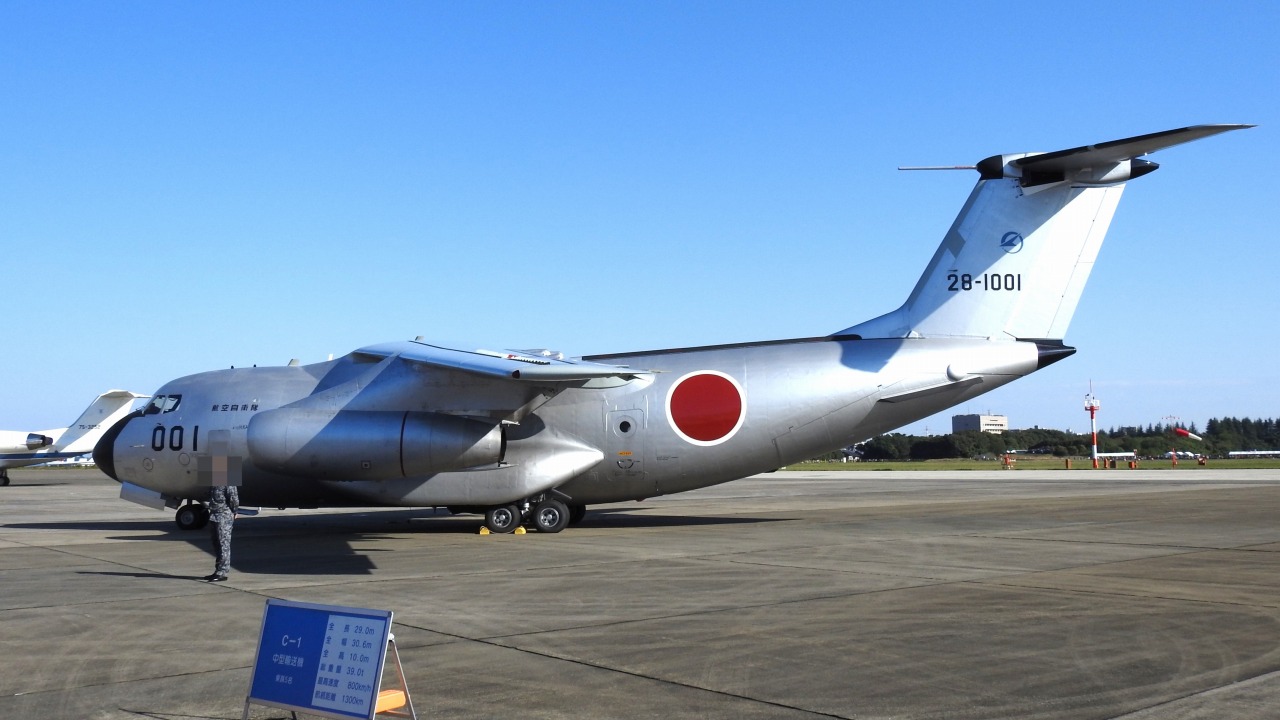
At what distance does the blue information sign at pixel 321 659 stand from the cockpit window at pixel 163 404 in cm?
1568

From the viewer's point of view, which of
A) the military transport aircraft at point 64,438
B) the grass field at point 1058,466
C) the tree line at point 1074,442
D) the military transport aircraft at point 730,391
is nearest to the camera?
the military transport aircraft at point 730,391

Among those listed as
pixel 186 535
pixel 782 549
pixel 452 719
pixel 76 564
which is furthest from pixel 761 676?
pixel 186 535

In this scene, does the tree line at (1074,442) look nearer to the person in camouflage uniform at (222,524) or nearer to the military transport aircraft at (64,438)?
the military transport aircraft at (64,438)

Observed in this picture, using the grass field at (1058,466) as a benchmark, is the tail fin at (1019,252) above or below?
above

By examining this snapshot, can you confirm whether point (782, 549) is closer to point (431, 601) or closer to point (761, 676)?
point (431, 601)

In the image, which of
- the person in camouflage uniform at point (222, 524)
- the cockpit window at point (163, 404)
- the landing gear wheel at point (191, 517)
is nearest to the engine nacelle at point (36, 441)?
the landing gear wheel at point (191, 517)

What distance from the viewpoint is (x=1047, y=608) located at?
9.66m

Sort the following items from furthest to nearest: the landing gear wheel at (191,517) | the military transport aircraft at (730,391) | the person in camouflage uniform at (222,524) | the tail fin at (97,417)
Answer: the tail fin at (97,417) < the landing gear wheel at (191,517) < the military transport aircraft at (730,391) < the person in camouflage uniform at (222,524)

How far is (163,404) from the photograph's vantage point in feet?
65.7

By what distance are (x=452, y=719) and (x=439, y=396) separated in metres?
11.7

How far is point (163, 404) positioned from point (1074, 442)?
11645 centimetres

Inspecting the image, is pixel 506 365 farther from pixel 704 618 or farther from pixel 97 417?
pixel 97 417

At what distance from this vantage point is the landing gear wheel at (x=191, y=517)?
811 inches

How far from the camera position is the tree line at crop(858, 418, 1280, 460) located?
113062 millimetres
